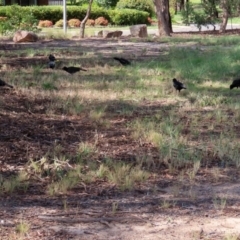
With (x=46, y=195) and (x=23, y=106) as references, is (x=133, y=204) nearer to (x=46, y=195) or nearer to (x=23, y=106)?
(x=46, y=195)

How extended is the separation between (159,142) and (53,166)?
178 centimetres

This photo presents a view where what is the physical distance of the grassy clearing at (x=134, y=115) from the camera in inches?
285

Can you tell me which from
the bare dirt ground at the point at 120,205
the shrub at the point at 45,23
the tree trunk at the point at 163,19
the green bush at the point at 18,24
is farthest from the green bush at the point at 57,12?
the bare dirt ground at the point at 120,205

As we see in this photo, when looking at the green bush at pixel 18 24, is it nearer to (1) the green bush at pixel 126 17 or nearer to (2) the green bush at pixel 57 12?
(2) the green bush at pixel 57 12

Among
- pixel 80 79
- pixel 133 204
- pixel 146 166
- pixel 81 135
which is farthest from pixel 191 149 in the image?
pixel 80 79

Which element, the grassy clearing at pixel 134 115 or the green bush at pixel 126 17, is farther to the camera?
the green bush at pixel 126 17

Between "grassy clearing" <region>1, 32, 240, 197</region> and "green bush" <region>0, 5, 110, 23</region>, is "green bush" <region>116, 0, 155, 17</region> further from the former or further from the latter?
"grassy clearing" <region>1, 32, 240, 197</region>

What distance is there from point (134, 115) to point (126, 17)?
3700 cm

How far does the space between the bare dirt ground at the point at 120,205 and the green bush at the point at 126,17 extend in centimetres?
3892

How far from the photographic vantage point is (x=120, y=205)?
6199 mm

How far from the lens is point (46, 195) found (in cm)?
645

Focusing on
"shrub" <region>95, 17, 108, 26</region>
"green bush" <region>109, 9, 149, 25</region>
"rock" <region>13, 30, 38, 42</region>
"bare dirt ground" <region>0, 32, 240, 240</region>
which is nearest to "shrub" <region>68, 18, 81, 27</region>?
"shrub" <region>95, 17, 108, 26</region>

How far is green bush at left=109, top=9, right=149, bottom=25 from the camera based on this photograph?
4722 cm

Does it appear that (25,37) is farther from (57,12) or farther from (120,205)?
(120,205)
